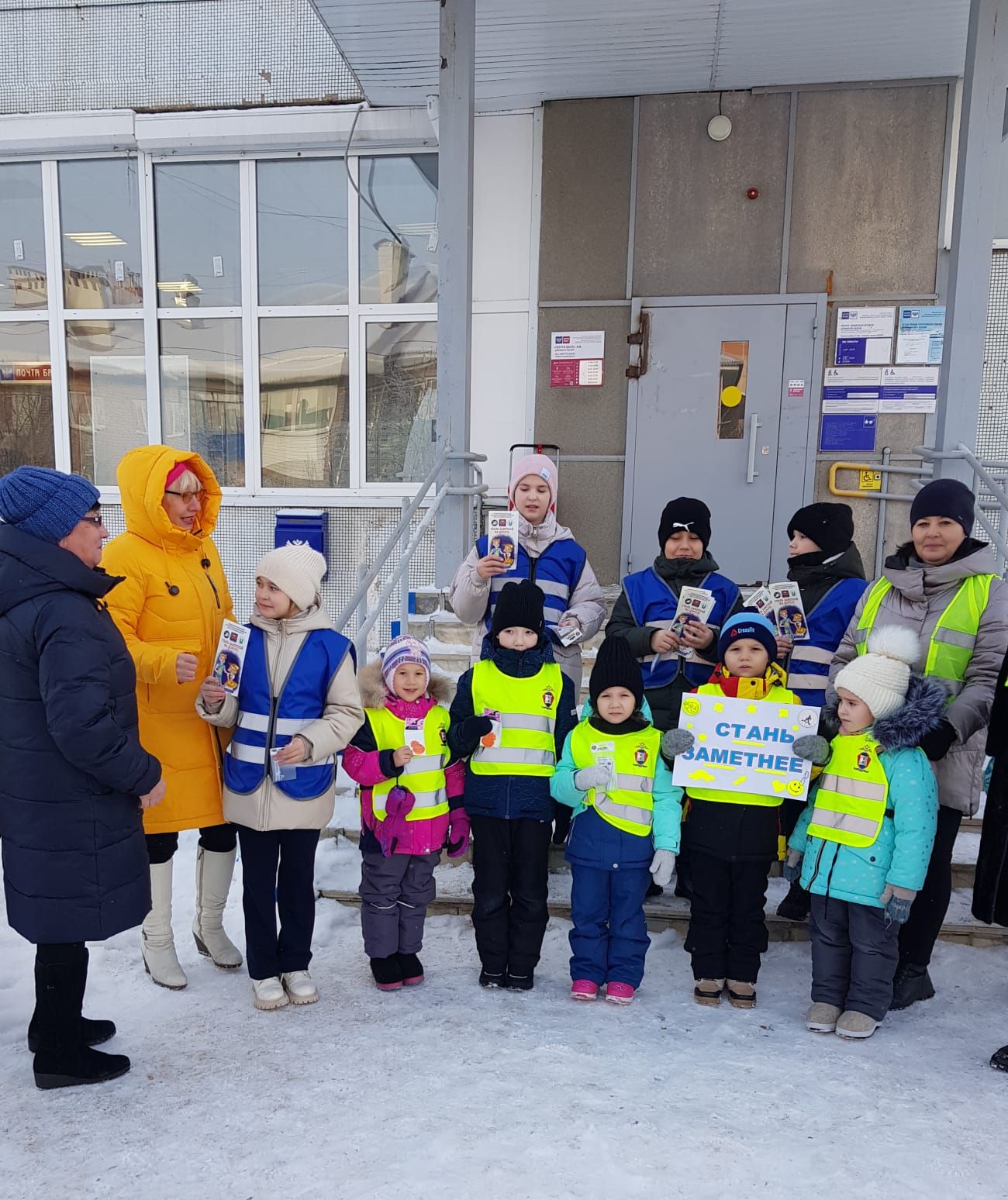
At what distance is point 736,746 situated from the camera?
9.12ft

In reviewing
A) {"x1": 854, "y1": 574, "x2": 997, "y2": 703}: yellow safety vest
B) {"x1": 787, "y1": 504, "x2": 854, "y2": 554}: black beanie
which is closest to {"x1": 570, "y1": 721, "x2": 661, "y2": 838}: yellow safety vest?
{"x1": 854, "y1": 574, "x2": 997, "y2": 703}: yellow safety vest

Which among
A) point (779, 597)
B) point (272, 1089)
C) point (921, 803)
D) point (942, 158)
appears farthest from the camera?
point (942, 158)

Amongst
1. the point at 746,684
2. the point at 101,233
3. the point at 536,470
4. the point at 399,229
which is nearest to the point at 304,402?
the point at 399,229

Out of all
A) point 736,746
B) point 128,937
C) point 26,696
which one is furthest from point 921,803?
point 128,937

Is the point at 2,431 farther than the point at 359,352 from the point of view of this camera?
Yes

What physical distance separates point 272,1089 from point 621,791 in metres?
1.38

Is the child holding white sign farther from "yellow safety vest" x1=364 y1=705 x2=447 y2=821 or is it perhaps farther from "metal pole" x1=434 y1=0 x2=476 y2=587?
"metal pole" x1=434 y1=0 x2=476 y2=587

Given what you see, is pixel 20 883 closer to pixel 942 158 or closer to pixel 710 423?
pixel 710 423

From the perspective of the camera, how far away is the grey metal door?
582 cm

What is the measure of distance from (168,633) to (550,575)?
4.76 ft

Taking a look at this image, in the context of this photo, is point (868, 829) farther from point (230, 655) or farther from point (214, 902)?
point (214, 902)

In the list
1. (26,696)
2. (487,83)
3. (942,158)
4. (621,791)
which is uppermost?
(487,83)

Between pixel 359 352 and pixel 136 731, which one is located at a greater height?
pixel 359 352

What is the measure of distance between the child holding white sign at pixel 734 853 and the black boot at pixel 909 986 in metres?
0.48
